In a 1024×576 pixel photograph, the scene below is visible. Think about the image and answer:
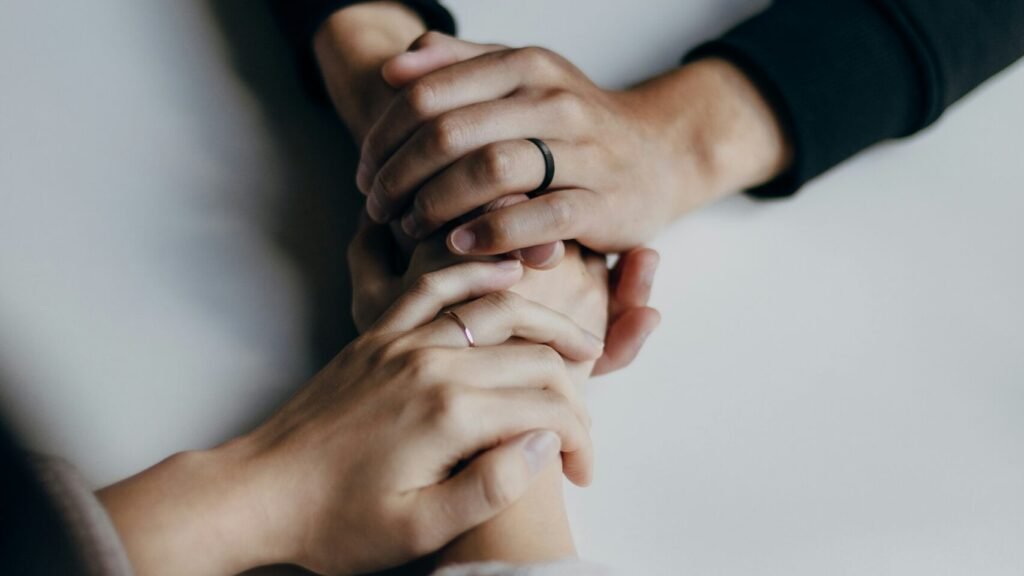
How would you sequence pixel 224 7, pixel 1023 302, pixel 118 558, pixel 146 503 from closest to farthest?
pixel 118 558
pixel 146 503
pixel 1023 302
pixel 224 7

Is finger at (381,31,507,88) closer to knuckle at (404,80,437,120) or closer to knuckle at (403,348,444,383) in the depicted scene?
knuckle at (404,80,437,120)

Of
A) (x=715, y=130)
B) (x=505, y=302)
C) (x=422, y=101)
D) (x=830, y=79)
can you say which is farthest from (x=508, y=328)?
(x=830, y=79)

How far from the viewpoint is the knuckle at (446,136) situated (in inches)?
31.7

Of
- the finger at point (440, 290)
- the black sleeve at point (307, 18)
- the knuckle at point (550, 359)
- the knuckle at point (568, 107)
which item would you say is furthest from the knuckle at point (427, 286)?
the black sleeve at point (307, 18)

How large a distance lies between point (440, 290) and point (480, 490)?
0.19 metres

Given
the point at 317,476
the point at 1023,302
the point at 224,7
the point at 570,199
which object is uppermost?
the point at 224,7

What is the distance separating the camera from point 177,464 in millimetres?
657

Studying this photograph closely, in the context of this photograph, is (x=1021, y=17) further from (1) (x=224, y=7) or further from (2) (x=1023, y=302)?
(1) (x=224, y=7)

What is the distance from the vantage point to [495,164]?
796mm

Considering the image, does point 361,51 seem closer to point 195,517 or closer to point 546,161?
point 546,161

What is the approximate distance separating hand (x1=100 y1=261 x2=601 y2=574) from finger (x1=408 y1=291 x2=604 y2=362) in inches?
1.0

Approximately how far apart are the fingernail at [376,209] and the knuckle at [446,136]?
79 millimetres

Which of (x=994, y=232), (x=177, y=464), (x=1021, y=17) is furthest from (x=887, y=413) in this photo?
(x=177, y=464)

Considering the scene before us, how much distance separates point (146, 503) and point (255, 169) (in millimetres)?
401
